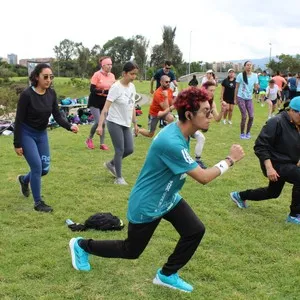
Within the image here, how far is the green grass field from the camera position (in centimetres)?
372

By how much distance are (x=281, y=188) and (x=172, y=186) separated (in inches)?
104

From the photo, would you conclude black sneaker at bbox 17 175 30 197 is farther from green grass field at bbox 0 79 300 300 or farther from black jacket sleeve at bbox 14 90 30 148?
black jacket sleeve at bbox 14 90 30 148

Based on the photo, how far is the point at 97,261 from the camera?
4.20 m

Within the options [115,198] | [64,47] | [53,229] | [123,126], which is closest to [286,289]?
[53,229]

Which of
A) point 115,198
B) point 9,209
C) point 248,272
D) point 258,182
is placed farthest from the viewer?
point 258,182

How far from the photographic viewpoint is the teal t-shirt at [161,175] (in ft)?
10.3

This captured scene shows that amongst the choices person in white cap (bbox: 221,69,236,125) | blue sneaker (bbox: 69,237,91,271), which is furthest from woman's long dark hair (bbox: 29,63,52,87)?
person in white cap (bbox: 221,69,236,125)

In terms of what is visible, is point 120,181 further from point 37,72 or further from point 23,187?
point 37,72

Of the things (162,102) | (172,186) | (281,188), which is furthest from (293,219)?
(162,102)

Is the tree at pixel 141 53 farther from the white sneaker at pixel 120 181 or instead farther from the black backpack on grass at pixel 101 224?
the black backpack on grass at pixel 101 224

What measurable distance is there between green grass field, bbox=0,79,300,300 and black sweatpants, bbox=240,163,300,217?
0.24 m

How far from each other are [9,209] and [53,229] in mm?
1094

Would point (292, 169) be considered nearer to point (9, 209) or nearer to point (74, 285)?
point (74, 285)

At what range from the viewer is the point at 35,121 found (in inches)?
212
